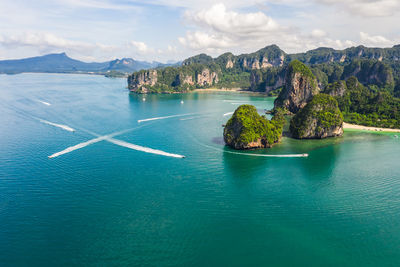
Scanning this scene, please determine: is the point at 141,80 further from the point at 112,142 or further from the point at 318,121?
the point at 318,121

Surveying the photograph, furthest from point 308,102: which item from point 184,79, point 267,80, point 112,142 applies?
point 184,79

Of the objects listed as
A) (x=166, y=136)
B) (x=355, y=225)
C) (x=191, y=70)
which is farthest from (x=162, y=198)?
(x=191, y=70)

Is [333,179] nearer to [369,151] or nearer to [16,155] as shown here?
[369,151]

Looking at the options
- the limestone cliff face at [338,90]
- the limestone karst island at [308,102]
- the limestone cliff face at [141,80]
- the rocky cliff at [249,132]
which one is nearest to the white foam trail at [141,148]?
the rocky cliff at [249,132]

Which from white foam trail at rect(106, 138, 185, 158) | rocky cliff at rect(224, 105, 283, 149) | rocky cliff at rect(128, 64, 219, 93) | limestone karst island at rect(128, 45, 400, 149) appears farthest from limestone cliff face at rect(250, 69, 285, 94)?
white foam trail at rect(106, 138, 185, 158)

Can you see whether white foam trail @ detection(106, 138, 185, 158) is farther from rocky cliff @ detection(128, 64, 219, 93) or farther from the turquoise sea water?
rocky cliff @ detection(128, 64, 219, 93)

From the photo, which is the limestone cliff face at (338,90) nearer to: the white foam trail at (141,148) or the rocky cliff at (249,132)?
the rocky cliff at (249,132)
